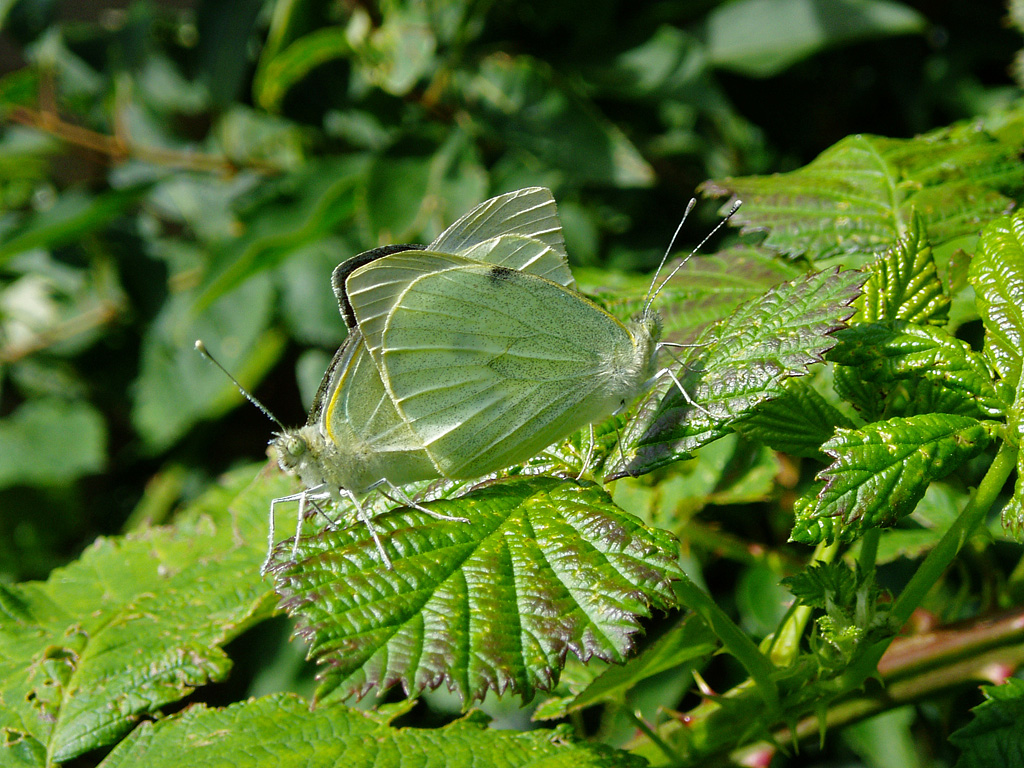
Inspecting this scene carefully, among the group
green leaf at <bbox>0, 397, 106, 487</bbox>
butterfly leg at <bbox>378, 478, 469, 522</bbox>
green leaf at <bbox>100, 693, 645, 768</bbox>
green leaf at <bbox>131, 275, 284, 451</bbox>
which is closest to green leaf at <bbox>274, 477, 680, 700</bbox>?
butterfly leg at <bbox>378, 478, 469, 522</bbox>

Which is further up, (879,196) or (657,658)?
(879,196)

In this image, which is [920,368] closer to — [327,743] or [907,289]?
[907,289]

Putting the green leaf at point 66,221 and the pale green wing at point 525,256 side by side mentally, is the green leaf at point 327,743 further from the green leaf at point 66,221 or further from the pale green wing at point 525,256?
the green leaf at point 66,221

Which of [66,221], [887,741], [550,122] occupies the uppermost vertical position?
[550,122]

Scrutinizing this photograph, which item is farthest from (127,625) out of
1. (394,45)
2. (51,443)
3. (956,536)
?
(51,443)

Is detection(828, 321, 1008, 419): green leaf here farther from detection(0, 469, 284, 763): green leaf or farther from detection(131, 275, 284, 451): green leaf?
detection(131, 275, 284, 451): green leaf

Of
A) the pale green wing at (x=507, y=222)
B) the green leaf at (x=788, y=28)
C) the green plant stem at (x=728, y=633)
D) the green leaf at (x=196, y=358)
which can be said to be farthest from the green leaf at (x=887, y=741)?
the green leaf at (x=196, y=358)

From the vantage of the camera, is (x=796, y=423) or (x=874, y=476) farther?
(x=796, y=423)

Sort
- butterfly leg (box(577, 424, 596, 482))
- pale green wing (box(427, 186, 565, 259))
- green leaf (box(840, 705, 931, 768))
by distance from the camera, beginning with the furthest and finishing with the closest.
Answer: green leaf (box(840, 705, 931, 768)) → pale green wing (box(427, 186, 565, 259)) → butterfly leg (box(577, 424, 596, 482))

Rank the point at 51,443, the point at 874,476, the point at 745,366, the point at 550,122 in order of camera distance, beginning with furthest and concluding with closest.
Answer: the point at 51,443, the point at 550,122, the point at 745,366, the point at 874,476
